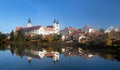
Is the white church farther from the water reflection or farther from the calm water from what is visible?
the calm water

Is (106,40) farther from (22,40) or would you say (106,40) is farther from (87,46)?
(22,40)

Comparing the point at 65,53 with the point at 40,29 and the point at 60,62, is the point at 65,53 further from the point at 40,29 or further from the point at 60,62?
the point at 40,29

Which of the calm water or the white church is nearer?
the calm water

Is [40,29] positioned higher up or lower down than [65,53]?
higher up

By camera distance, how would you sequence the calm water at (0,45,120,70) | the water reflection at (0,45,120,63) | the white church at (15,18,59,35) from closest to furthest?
the calm water at (0,45,120,70) → the water reflection at (0,45,120,63) → the white church at (15,18,59,35)

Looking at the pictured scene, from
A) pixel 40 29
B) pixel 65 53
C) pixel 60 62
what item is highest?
pixel 40 29

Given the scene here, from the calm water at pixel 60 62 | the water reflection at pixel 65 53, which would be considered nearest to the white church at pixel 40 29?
the water reflection at pixel 65 53

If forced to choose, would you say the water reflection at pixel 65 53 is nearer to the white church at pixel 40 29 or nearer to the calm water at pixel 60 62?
the calm water at pixel 60 62

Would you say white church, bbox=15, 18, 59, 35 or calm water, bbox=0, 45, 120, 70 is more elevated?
white church, bbox=15, 18, 59, 35

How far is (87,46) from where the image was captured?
27.7 metres

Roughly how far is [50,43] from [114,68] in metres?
22.8

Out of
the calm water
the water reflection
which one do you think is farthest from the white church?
the calm water

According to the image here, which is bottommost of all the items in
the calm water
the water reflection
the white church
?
the calm water

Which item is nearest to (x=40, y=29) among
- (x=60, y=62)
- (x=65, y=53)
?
Answer: (x=65, y=53)
